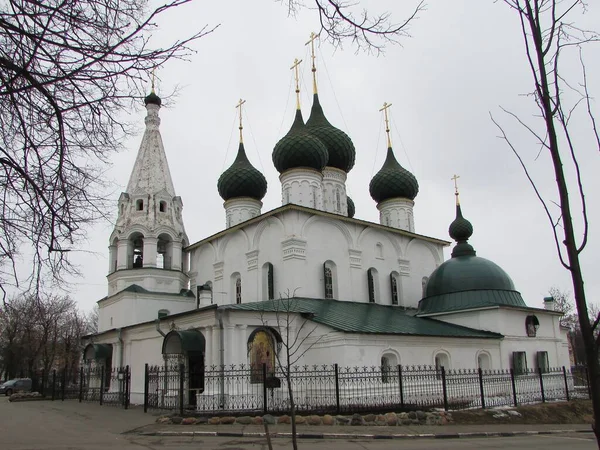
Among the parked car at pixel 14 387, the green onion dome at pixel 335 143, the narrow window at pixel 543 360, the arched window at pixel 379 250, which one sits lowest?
the parked car at pixel 14 387

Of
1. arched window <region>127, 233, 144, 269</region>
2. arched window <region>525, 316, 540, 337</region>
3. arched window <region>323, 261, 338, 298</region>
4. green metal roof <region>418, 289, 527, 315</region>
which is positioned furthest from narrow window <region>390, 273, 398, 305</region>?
arched window <region>127, 233, 144, 269</region>

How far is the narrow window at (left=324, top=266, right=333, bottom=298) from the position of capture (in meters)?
21.4

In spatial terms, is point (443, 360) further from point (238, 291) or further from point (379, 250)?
point (238, 291)

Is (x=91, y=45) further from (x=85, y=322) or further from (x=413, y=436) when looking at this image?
(x=85, y=322)

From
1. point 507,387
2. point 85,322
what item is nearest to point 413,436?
point 507,387

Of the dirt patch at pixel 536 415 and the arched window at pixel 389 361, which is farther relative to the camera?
the arched window at pixel 389 361

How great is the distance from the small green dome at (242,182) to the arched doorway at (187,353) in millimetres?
10341

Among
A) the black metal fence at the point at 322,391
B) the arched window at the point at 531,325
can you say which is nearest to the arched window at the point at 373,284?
the black metal fence at the point at 322,391

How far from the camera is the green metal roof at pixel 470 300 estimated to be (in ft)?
73.5

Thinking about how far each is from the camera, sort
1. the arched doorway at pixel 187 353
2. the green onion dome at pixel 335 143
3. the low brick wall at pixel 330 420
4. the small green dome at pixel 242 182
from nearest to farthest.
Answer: the low brick wall at pixel 330 420 < the arched doorway at pixel 187 353 < the green onion dome at pixel 335 143 < the small green dome at pixel 242 182

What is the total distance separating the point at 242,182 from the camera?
2614 centimetres

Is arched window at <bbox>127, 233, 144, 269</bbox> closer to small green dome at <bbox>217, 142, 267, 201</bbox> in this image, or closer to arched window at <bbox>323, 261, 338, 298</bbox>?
small green dome at <bbox>217, 142, 267, 201</bbox>

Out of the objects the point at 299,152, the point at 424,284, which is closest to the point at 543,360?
the point at 424,284

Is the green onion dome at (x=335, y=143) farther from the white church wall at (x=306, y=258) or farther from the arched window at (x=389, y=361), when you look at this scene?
the arched window at (x=389, y=361)
